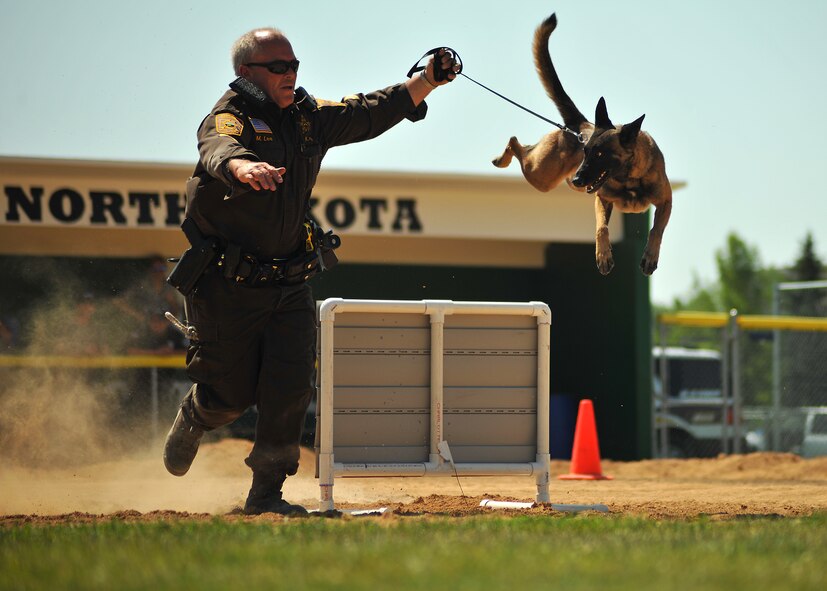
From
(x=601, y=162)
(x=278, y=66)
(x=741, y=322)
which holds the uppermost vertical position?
(x=278, y=66)

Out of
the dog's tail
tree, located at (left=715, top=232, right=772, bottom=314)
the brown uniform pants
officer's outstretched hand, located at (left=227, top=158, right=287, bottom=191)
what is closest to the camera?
officer's outstretched hand, located at (left=227, top=158, right=287, bottom=191)

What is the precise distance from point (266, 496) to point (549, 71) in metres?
3.29

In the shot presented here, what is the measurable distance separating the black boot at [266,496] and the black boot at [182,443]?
548 millimetres

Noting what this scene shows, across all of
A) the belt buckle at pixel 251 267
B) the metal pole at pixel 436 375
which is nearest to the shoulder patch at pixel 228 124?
the belt buckle at pixel 251 267

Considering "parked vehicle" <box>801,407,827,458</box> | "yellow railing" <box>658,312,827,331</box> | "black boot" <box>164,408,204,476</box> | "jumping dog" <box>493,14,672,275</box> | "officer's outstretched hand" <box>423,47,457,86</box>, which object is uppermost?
"officer's outstretched hand" <box>423,47,457,86</box>

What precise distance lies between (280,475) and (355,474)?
0.55 m

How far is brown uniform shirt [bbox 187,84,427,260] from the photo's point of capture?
6.46 meters

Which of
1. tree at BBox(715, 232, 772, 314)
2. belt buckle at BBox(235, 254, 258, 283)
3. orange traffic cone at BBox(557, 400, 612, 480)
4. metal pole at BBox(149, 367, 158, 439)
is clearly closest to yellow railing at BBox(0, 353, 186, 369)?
metal pole at BBox(149, 367, 158, 439)

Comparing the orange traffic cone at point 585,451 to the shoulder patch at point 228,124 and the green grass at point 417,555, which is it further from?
the shoulder patch at point 228,124

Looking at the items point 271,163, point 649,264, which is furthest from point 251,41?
point 649,264

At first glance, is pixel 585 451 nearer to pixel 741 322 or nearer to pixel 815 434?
pixel 741 322

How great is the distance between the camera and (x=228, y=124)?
6363 millimetres

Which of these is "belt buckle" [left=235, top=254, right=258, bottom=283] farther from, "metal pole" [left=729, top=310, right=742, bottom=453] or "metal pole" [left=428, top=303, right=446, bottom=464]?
"metal pole" [left=729, top=310, right=742, bottom=453]

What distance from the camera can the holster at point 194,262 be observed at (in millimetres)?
6480
